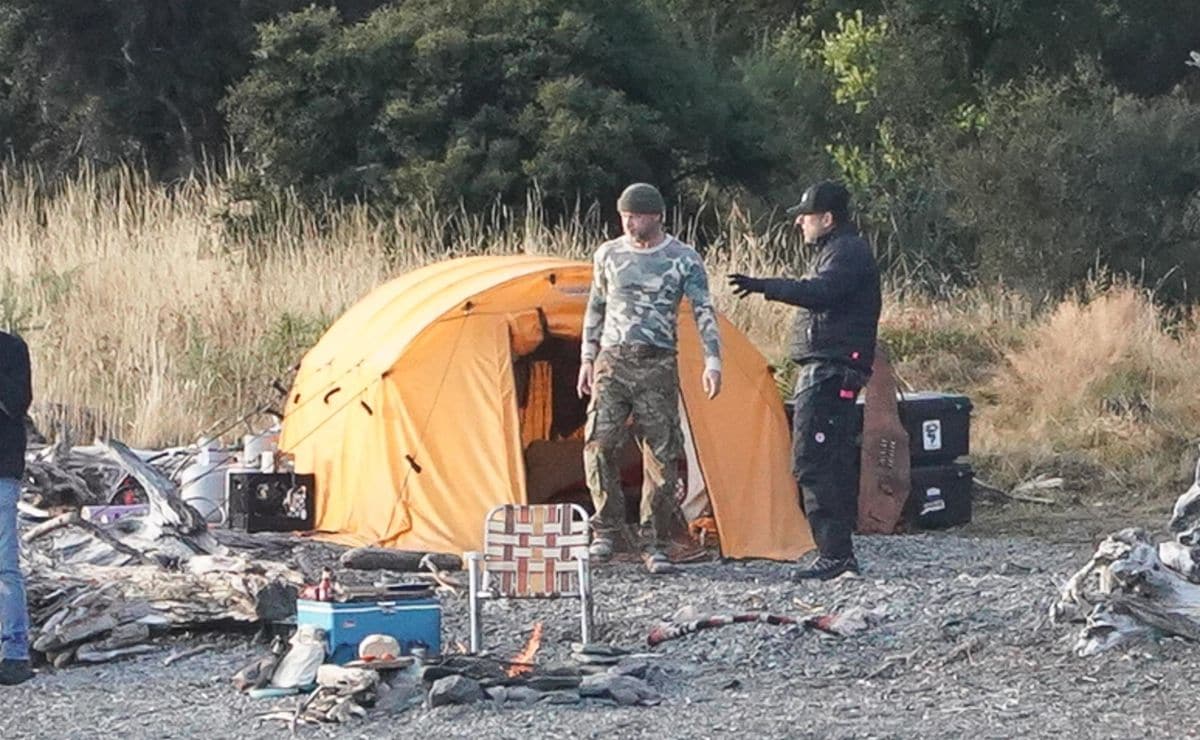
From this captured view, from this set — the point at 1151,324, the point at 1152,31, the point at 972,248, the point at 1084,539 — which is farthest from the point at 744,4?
the point at 1084,539

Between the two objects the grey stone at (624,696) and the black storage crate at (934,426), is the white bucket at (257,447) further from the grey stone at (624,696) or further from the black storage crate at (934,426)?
the grey stone at (624,696)

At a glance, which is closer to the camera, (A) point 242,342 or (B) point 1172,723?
(B) point 1172,723

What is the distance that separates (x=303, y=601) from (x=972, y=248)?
1793 centimetres

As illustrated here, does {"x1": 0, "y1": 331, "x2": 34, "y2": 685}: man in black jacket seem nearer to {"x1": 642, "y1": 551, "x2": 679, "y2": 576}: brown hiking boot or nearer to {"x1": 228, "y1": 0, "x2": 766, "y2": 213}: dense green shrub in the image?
{"x1": 642, "y1": 551, "x2": 679, "y2": 576}: brown hiking boot

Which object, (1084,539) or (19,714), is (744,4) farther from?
(19,714)

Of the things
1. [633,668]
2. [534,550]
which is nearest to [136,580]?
Result: [534,550]

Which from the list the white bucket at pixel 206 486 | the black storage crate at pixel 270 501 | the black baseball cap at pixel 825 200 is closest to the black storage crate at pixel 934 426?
the black baseball cap at pixel 825 200

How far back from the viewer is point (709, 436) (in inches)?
479

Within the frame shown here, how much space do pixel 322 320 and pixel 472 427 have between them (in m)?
5.78

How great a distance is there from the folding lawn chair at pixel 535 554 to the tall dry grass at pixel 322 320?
21.8 feet

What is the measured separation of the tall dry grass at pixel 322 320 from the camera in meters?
16.0

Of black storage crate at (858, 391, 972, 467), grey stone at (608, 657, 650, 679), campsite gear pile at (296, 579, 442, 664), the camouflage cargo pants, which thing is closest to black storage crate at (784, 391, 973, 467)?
black storage crate at (858, 391, 972, 467)

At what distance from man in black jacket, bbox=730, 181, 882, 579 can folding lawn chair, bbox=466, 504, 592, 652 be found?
1769mm

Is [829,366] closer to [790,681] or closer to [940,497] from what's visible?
[790,681]
